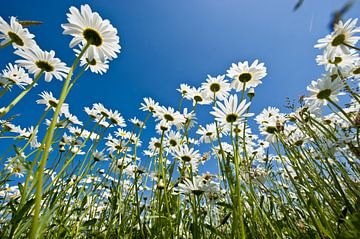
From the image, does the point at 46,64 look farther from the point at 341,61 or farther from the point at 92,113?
the point at 341,61

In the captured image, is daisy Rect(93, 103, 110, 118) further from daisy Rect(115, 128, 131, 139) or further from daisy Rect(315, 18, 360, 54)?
daisy Rect(315, 18, 360, 54)

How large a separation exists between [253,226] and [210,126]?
148 cm

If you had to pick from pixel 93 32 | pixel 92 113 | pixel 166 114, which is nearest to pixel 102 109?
pixel 92 113

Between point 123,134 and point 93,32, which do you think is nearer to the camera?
point 93,32

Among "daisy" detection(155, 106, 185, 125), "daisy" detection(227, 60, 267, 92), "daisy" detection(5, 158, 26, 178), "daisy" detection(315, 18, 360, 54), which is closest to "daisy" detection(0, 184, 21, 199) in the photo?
"daisy" detection(5, 158, 26, 178)

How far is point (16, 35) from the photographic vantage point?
1650 millimetres

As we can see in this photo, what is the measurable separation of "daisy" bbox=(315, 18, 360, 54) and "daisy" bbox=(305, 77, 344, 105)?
23cm

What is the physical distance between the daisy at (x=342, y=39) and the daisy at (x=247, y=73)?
46 centimetres

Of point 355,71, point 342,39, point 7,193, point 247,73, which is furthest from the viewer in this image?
point 7,193

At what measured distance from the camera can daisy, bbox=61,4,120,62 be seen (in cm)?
134

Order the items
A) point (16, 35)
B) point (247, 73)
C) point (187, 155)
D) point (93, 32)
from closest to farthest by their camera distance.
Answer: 1. point (93, 32)
2. point (16, 35)
3. point (247, 73)
4. point (187, 155)

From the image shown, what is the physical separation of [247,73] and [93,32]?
1.33 meters

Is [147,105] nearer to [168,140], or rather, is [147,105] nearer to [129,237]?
[168,140]

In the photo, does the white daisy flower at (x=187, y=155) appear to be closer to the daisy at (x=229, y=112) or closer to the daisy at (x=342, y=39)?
the daisy at (x=229, y=112)
